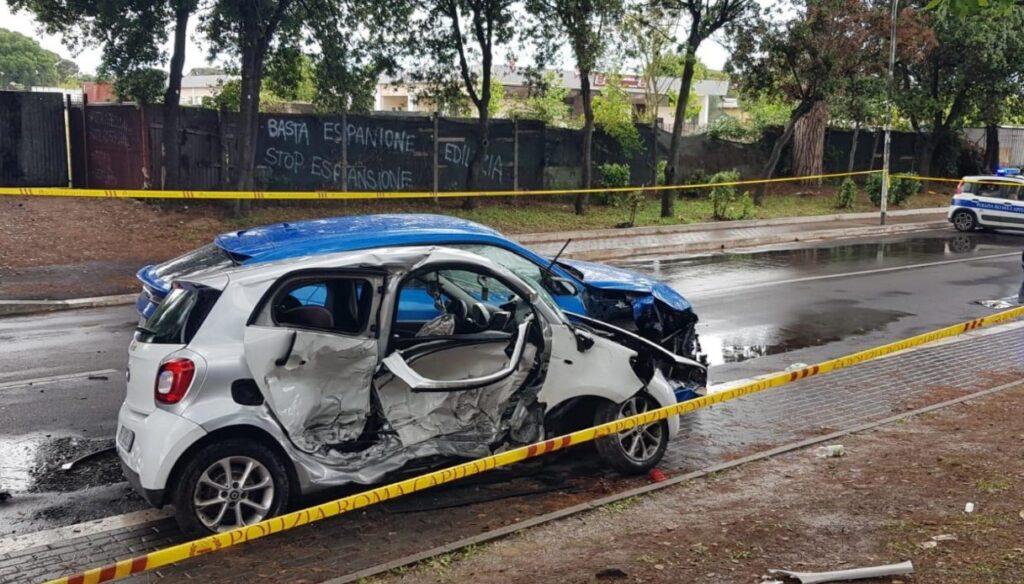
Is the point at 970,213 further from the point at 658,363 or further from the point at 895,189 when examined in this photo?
the point at 658,363

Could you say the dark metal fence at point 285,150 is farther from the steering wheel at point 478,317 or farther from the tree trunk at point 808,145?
the steering wheel at point 478,317

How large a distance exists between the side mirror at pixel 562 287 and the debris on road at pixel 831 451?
2209 millimetres

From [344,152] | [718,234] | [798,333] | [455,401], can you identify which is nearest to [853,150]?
[718,234]

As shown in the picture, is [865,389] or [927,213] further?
[927,213]

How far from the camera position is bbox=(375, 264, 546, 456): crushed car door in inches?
228

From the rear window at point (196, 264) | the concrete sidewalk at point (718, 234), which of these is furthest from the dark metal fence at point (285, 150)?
the rear window at point (196, 264)

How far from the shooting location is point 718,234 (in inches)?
906

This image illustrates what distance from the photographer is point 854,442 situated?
7.43m

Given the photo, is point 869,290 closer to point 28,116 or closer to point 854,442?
point 854,442

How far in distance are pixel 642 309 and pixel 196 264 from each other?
347 centimetres

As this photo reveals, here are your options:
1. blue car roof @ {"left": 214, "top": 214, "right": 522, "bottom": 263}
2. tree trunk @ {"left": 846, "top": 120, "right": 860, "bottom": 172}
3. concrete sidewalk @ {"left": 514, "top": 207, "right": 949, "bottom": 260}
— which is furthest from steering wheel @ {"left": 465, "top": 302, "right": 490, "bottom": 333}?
tree trunk @ {"left": 846, "top": 120, "right": 860, "bottom": 172}

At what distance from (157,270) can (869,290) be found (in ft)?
38.2

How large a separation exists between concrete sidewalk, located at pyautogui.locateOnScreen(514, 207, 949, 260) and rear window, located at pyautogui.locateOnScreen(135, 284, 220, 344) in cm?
1207

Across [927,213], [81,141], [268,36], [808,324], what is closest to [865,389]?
[808,324]
